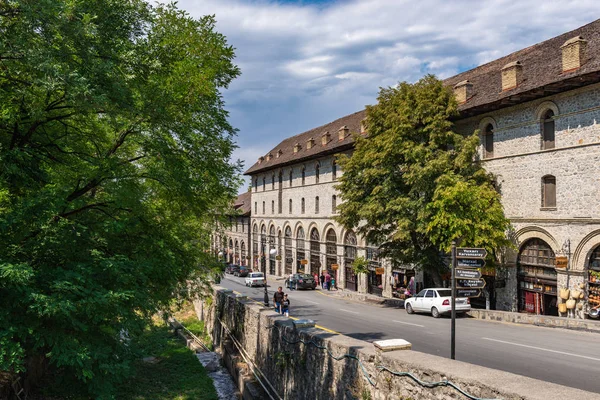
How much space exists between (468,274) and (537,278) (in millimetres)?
15851

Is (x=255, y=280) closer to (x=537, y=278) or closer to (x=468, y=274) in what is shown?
(x=537, y=278)

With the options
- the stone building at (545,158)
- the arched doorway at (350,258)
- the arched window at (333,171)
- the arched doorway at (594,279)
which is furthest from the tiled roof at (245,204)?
the arched doorway at (594,279)

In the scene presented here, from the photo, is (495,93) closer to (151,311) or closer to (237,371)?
(237,371)

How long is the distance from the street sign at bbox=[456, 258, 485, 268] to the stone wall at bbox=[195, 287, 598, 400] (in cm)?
282

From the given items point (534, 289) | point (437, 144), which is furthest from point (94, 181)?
point (534, 289)

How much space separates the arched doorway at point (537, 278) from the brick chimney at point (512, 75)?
826 cm

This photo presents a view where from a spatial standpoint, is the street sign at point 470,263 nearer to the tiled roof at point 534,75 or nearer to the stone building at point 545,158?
the stone building at point 545,158

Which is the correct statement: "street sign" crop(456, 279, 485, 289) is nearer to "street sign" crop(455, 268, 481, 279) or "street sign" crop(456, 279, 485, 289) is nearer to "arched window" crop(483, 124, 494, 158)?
"street sign" crop(455, 268, 481, 279)

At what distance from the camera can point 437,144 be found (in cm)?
2617

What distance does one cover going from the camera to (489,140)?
26.8 metres

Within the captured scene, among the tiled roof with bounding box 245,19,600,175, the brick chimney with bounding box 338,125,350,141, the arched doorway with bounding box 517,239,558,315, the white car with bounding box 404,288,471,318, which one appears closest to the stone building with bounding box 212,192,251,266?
the brick chimney with bounding box 338,125,350,141

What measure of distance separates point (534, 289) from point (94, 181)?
21725 millimetres

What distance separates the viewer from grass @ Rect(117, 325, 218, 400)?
52.5 feet

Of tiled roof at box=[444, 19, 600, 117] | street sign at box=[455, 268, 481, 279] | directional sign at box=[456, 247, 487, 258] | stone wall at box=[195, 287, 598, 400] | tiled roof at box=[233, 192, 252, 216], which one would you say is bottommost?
stone wall at box=[195, 287, 598, 400]
